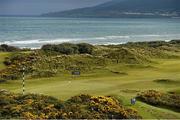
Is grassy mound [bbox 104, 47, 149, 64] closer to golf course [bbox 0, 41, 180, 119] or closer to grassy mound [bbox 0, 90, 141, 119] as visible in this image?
golf course [bbox 0, 41, 180, 119]

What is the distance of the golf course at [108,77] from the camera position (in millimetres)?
23792

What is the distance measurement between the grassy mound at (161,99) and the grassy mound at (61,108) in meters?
2.48

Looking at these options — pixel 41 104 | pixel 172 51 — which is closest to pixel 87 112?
pixel 41 104

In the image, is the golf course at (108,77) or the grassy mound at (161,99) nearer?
the grassy mound at (161,99)

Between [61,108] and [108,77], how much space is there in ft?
47.0

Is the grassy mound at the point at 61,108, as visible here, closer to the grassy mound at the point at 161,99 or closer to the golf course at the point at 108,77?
the golf course at the point at 108,77

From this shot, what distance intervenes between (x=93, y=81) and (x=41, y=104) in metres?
11.2

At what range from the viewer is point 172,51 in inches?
2140

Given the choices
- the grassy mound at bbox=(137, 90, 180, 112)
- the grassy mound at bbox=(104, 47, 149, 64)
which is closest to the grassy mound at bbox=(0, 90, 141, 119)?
the grassy mound at bbox=(137, 90, 180, 112)

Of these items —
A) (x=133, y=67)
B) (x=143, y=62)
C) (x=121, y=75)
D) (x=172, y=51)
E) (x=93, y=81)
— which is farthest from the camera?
(x=172, y=51)

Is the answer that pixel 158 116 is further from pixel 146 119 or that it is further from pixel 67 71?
pixel 67 71

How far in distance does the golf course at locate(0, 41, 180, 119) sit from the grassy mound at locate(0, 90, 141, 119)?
915 millimetres

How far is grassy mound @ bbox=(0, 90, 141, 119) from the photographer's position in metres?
17.7

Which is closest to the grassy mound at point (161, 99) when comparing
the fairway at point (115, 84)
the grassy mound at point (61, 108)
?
the fairway at point (115, 84)
